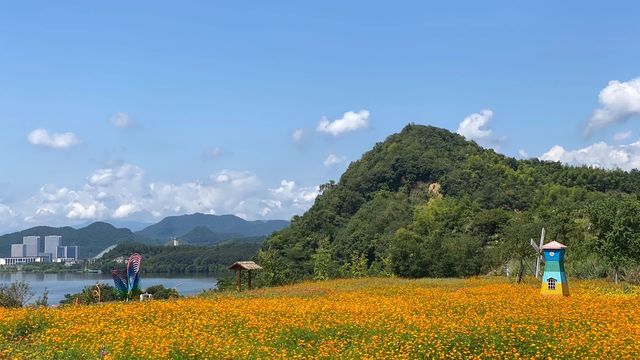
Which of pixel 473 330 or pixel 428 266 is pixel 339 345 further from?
pixel 428 266

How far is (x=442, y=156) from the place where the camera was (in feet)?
461

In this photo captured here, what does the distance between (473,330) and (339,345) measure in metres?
3.11

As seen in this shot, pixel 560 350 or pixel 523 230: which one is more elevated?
pixel 523 230

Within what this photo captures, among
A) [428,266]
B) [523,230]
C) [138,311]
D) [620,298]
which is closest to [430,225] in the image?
[428,266]

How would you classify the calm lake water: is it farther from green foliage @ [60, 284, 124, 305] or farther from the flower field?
the flower field

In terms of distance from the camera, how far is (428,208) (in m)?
100

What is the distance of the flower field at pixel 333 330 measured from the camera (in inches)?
481

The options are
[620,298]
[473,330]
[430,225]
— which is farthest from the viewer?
[430,225]

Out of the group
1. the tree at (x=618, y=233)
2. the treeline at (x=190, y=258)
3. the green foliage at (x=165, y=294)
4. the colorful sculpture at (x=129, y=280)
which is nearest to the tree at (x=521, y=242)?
the tree at (x=618, y=233)

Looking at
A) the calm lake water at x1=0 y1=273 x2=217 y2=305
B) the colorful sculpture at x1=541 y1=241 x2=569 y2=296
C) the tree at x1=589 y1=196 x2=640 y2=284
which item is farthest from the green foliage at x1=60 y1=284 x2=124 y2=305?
the tree at x1=589 y1=196 x2=640 y2=284

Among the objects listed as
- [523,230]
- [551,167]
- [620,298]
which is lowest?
[620,298]

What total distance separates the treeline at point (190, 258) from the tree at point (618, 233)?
12875cm

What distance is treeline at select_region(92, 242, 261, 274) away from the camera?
167250 millimetres

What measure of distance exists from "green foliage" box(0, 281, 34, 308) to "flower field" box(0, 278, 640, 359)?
6.23 metres
